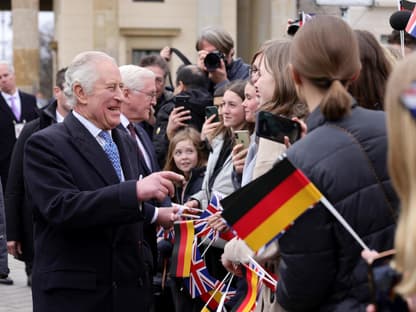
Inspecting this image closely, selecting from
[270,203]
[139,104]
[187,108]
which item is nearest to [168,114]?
[187,108]

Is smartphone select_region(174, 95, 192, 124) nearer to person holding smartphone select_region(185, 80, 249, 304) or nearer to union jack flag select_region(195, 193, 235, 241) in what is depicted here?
person holding smartphone select_region(185, 80, 249, 304)

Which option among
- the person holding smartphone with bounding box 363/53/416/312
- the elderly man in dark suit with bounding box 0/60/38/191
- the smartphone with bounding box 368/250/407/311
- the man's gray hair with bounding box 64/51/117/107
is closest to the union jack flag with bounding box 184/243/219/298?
the man's gray hair with bounding box 64/51/117/107

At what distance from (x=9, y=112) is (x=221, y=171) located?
7474mm

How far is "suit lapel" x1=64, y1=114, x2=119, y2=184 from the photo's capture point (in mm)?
5746

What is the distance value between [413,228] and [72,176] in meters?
3.14

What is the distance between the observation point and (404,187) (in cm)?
292

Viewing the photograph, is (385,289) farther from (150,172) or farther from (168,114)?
(168,114)

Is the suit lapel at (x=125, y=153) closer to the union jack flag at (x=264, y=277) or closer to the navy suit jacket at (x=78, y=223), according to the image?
the navy suit jacket at (x=78, y=223)

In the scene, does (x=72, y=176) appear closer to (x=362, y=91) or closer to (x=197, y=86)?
(x=362, y=91)

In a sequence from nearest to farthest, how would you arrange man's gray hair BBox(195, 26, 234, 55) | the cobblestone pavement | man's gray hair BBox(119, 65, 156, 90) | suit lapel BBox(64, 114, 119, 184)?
suit lapel BBox(64, 114, 119, 184) < man's gray hair BBox(119, 65, 156, 90) < man's gray hair BBox(195, 26, 234, 55) < the cobblestone pavement

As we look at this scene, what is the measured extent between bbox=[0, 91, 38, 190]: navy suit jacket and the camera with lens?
4758 millimetres

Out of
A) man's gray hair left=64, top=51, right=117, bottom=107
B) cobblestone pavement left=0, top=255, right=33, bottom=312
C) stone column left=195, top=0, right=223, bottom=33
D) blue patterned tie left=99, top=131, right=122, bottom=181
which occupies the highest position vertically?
man's gray hair left=64, top=51, right=117, bottom=107

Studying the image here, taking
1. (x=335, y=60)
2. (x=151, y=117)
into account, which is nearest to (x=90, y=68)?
(x=335, y=60)

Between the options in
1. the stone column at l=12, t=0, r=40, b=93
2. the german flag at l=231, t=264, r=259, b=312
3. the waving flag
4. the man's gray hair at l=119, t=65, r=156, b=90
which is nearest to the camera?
the german flag at l=231, t=264, r=259, b=312
